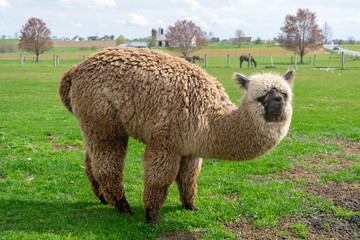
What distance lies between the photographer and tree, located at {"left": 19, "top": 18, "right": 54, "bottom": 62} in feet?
172

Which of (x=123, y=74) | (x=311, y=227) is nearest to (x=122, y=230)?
(x=123, y=74)

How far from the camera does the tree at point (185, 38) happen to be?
49.0m

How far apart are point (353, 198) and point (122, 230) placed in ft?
12.0

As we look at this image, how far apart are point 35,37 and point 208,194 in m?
54.9

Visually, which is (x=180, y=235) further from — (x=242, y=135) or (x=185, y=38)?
(x=185, y=38)

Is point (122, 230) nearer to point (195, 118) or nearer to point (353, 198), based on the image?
point (195, 118)

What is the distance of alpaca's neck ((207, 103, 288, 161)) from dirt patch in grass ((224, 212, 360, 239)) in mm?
1046

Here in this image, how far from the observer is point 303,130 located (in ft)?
32.1

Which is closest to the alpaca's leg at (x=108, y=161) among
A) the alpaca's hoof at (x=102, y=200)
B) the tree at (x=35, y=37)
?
the alpaca's hoof at (x=102, y=200)

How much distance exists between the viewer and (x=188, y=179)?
5062mm

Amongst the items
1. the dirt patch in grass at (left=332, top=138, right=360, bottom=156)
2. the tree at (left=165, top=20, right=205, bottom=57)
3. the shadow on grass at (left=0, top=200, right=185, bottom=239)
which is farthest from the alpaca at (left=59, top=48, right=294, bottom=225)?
the tree at (left=165, top=20, right=205, bottom=57)

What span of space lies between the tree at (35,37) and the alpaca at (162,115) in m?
52.5

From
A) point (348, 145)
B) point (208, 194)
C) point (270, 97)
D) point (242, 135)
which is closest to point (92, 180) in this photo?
point (208, 194)

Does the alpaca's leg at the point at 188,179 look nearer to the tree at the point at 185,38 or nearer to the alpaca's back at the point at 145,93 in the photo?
the alpaca's back at the point at 145,93
